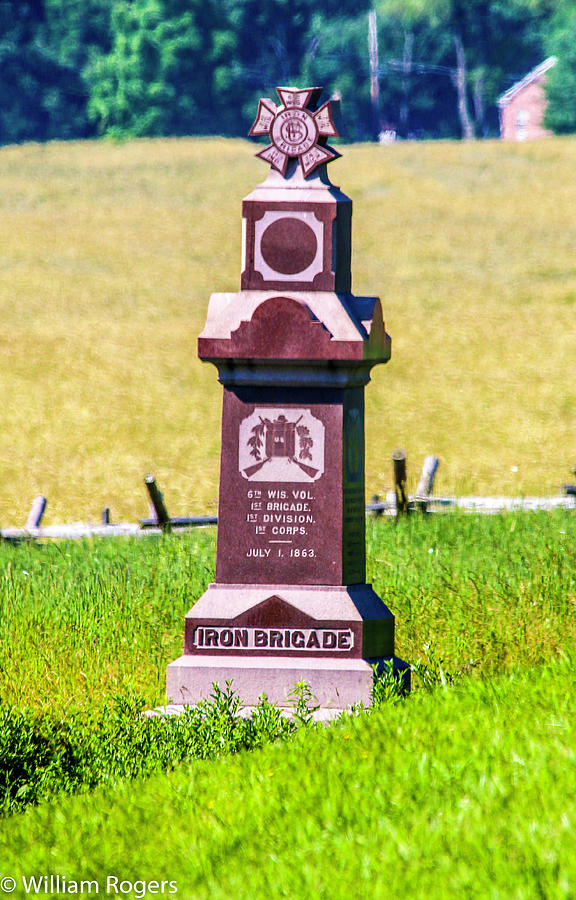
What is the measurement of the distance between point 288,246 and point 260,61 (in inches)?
3320

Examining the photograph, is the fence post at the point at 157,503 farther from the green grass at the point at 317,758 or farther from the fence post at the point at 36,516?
the green grass at the point at 317,758

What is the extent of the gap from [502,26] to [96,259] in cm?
4980

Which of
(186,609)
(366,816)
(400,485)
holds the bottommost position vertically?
(400,485)

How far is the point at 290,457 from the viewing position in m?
9.23

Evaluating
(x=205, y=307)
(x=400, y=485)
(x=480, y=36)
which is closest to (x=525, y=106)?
(x=480, y=36)

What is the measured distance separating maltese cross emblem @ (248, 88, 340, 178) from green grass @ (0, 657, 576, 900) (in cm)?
397

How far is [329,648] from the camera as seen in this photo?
905cm

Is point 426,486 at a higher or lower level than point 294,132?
lower

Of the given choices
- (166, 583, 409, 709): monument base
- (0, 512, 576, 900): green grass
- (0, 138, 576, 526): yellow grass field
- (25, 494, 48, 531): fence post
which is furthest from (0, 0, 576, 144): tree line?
(166, 583, 409, 709): monument base

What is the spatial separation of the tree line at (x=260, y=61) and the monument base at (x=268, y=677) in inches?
2801

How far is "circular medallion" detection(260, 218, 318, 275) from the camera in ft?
30.5

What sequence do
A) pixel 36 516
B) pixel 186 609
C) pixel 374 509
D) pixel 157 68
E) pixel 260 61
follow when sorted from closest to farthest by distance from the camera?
pixel 186 609 → pixel 374 509 → pixel 36 516 → pixel 157 68 → pixel 260 61

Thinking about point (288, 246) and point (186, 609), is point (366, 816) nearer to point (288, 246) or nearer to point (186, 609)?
point (288, 246)

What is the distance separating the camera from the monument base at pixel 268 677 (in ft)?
29.1
